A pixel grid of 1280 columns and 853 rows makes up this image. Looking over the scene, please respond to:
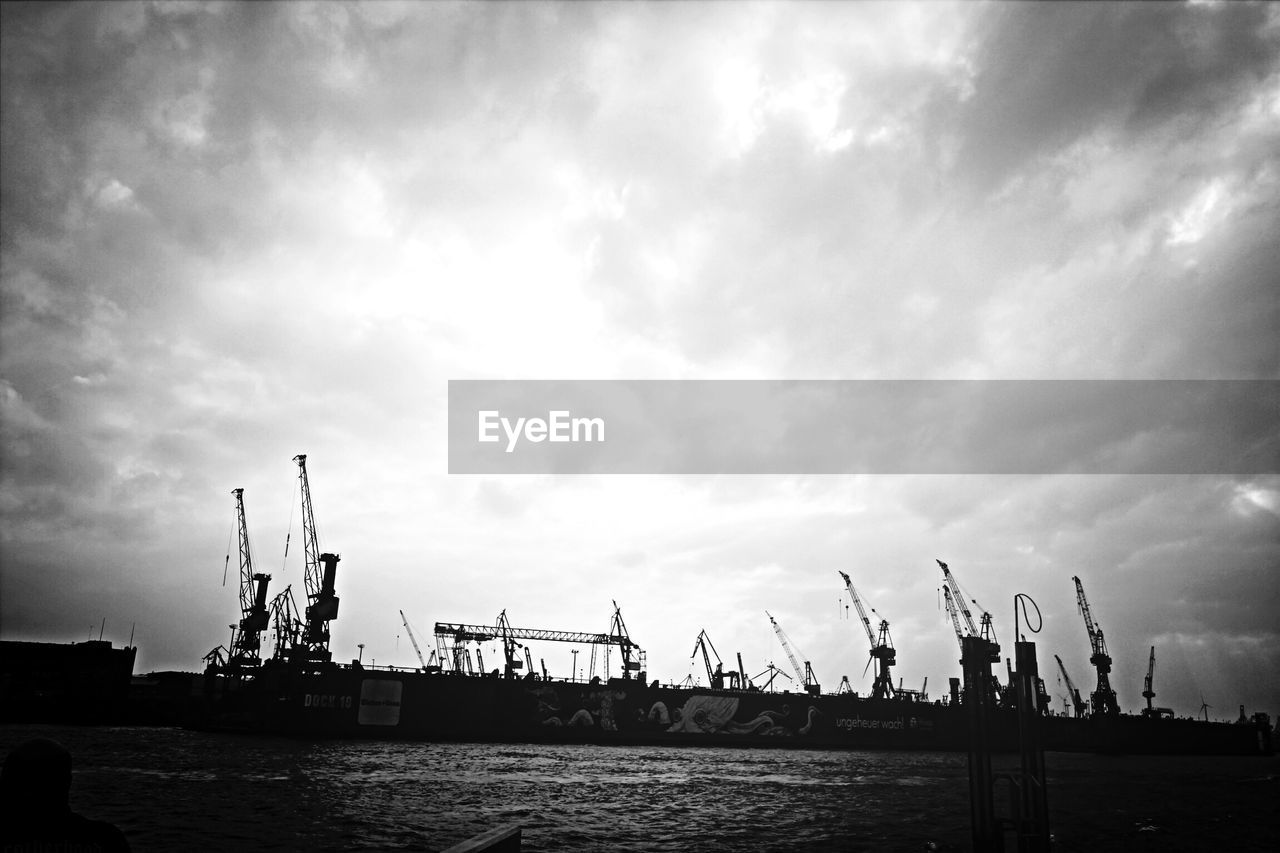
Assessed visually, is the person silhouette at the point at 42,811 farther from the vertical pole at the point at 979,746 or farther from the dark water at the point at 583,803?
the dark water at the point at 583,803

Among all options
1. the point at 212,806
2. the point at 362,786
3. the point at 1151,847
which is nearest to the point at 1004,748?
the point at 1151,847

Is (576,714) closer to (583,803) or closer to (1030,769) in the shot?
(583,803)

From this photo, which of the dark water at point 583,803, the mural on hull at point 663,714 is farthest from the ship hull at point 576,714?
the dark water at point 583,803

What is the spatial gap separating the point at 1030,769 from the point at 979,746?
1.34m

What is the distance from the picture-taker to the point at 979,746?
770 inches

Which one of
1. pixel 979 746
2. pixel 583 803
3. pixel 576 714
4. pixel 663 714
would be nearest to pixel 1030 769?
pixel 979 746

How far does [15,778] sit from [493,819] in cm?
3194

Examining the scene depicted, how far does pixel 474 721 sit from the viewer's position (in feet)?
270

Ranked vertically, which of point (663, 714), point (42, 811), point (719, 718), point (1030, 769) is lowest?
point (719, 718)

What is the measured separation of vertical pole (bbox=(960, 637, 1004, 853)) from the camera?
19.3 meters

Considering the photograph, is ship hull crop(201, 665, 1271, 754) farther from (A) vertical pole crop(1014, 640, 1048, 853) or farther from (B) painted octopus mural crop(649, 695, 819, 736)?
(A) vertical pole crop(1014, 640, 1048, 853)

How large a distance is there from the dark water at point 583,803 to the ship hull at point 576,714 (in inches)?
500

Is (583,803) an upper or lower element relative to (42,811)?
lower

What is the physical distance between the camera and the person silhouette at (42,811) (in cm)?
428
